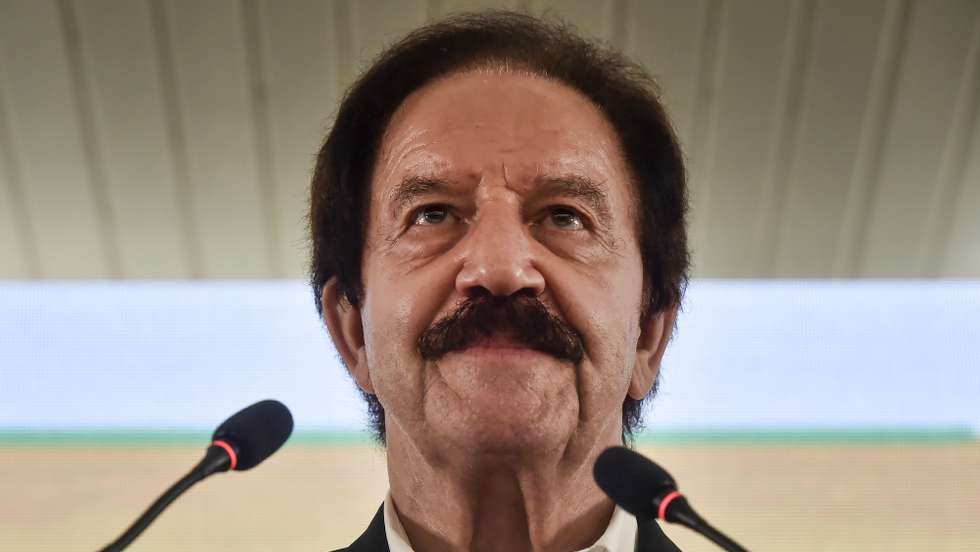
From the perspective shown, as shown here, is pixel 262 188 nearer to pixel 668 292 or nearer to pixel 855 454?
pixel 668 292

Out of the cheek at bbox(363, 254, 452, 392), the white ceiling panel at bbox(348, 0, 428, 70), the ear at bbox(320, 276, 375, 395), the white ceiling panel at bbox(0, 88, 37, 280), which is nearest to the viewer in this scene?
the cheek at bbox(363, 254, 452, 392)

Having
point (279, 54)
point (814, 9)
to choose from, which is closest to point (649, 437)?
point (814, 9)

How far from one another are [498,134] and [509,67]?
174mm

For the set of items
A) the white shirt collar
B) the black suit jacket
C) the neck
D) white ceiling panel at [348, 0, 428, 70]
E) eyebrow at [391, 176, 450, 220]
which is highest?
white ceiling panel at [348, 0, 428, 70]

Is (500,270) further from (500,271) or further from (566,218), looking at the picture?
(566,218)

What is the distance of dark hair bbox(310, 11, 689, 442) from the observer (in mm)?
1408

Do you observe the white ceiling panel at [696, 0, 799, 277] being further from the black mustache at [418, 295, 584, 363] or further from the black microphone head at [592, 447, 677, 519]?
the black microphone head at [592, 447, 677, 519]

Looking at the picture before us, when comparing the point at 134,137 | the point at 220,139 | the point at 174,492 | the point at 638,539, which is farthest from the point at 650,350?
the point at 134,137

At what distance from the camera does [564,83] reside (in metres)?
1.39

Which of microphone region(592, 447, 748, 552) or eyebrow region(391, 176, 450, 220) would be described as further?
eyebrow region(391, 176, 450, 220)

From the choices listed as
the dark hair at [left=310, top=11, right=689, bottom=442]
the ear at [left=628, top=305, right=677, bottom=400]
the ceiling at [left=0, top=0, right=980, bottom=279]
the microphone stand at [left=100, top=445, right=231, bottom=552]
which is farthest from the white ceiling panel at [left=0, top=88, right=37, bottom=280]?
the ear at [left=628, top=305, right=677, bottom=400]

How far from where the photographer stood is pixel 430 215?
1.27 metres

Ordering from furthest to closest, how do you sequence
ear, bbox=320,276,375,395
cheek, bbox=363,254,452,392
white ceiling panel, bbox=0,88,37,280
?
white ceiling panel, bbox=0,88,37,280 < ear, bbox=320,276,375,395 < cheek, bbox=363,254,452,392

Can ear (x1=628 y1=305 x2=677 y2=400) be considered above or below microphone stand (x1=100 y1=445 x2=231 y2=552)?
below
